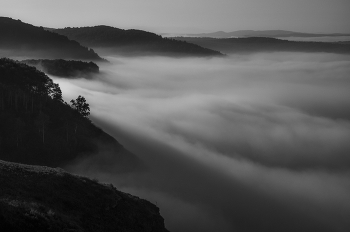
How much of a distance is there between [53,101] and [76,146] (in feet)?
51.9

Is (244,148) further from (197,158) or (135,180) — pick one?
(135,180)

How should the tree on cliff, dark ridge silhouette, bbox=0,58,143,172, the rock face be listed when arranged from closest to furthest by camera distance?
the rock face
dark ridge silhouette, bbox=0,58,143,172
the tree on cliff

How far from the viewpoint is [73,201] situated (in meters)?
39.7

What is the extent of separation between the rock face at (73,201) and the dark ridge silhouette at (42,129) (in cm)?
3833

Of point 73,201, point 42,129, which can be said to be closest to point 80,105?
point 42,129

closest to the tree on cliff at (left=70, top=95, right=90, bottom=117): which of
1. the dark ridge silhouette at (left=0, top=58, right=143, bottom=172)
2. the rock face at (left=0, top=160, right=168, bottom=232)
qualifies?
the dark ridge silhouette at (left=0, top=58, right=143, bottom=172)

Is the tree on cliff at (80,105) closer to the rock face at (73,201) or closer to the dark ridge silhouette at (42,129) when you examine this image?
the dark ridge silhouette at (42,129)

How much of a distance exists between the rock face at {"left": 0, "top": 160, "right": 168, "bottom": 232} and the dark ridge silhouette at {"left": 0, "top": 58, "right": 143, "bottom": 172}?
126ft

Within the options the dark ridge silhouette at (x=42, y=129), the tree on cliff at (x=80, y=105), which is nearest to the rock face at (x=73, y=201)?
the dark ridge silhouette at (x=42, y=129)

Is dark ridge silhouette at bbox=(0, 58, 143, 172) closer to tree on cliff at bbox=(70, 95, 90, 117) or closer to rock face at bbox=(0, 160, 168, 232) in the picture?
tree on cliff at bbox=(70, 95, 90, 117)

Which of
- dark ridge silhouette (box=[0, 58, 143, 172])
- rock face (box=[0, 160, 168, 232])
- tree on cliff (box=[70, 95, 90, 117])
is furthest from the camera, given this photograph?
tree on cliff (box=[70, 95, 90, 117])

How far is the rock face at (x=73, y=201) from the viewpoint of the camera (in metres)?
32.2

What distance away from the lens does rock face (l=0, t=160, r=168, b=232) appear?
32219 mm

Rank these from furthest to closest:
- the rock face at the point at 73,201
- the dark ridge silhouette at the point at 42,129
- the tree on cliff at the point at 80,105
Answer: the tree on cliff at the point at 80,105
the dark ridge silhouette at the point at 42,129
the rock face at the point at 73,201
